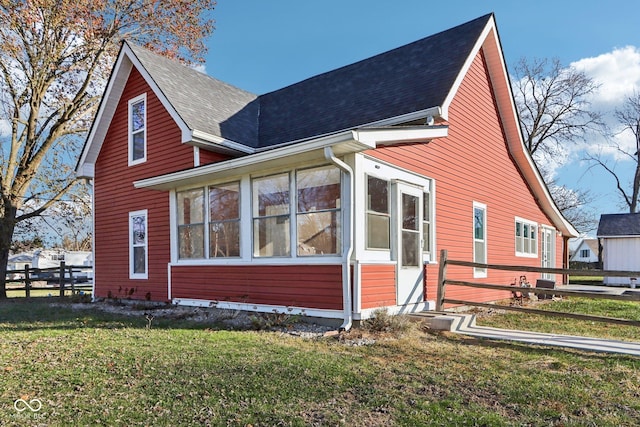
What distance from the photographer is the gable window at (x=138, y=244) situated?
11.4 m

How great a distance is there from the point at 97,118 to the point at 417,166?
8.77 meters

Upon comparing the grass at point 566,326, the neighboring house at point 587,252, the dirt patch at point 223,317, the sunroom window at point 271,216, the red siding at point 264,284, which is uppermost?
the sunroom window at point 271,216

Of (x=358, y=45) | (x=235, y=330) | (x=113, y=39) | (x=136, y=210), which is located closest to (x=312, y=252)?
(x=235, y=330)

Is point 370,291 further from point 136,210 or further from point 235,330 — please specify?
point 136,210

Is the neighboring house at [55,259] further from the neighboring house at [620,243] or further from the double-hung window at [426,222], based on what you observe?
the neighboring house at [620,243]

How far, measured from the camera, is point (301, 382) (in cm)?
439

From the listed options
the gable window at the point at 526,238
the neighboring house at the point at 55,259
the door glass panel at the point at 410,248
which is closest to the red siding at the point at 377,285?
the door glass panel at the point at 410,248

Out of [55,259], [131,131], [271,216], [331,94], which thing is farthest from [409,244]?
[55,259]

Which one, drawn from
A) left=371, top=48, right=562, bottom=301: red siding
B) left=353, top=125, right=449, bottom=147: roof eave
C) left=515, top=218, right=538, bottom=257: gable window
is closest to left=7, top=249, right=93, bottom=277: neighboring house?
left=515, top=218, right=538, bottom=257: gable window

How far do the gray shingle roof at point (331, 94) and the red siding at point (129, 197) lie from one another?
0.71 m

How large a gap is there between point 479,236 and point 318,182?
5.72m

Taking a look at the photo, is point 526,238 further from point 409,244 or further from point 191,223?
point 191,223

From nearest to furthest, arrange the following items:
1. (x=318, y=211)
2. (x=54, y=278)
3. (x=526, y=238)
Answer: (x=318, y=211), (x=526, y=238), (x=54, y=278)
